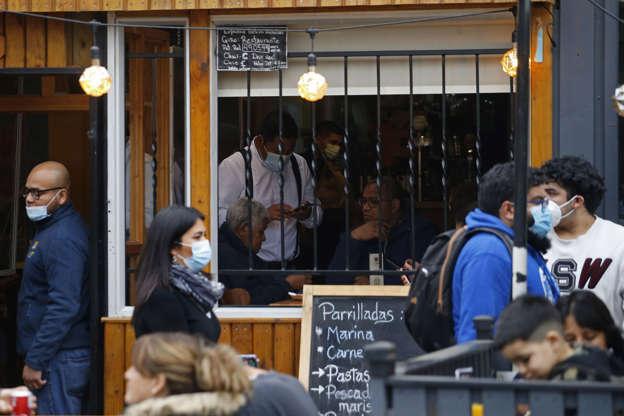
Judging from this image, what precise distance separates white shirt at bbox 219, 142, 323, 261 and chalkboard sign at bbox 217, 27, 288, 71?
0.63 meters

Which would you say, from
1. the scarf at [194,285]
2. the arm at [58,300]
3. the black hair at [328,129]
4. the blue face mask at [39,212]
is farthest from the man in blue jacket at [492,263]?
the blue face mask at [39,212]

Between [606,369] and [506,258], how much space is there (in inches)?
34.8

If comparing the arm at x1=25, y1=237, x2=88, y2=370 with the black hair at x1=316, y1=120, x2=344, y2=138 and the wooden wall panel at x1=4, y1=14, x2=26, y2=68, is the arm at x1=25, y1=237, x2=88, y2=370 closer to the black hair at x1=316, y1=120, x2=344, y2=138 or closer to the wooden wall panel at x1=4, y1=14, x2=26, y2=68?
the wooden wall panel at x1=4, y1=14, x2=26, y2=68

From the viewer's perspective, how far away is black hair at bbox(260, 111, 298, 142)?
247 inches

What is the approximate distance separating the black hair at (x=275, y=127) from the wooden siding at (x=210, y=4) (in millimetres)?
798

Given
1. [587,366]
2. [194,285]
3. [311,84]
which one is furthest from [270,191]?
[587,366]

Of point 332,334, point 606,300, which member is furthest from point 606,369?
point 332,334

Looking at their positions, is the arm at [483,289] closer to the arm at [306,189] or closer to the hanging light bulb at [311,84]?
the hanging light bulb at [311,84]

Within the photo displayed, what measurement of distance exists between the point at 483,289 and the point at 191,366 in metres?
1.43

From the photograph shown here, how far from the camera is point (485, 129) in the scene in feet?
20.1

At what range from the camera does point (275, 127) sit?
6348mm

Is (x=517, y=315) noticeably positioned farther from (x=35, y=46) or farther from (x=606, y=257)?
(x=35, y=46)

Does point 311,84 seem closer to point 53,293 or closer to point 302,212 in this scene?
point 302,212

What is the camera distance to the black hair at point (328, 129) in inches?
255
